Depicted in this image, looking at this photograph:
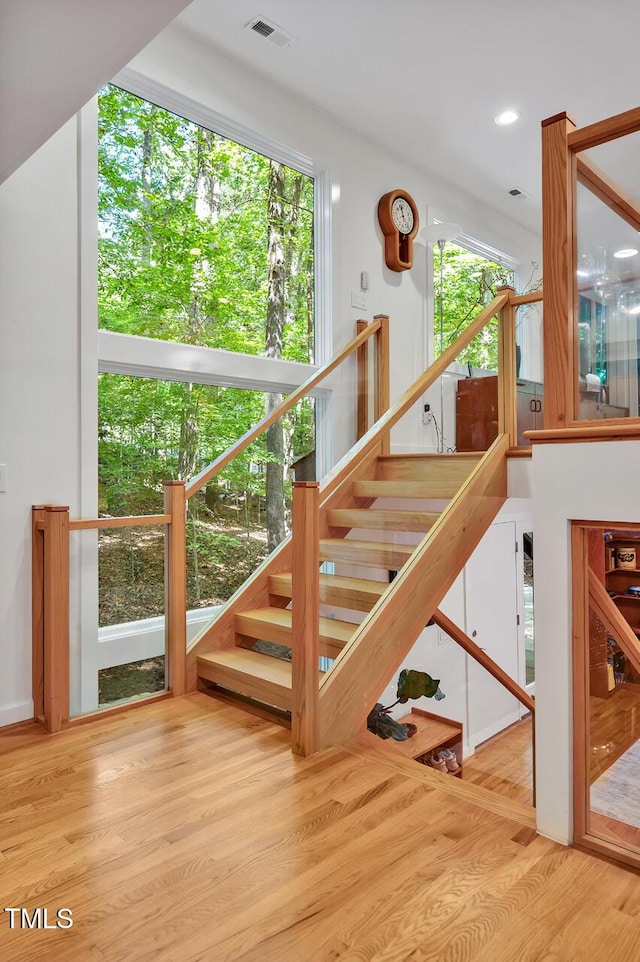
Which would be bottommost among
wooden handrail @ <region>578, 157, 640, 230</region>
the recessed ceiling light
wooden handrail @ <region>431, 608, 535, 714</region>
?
wooden handrail @ <region>431, 608, 535, 714</region>

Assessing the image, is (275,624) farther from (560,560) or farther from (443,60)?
(443,60)

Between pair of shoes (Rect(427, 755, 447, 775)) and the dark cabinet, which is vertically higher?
the dark cabinet

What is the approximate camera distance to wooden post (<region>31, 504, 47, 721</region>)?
2793 millimetres

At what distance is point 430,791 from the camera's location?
2221mm

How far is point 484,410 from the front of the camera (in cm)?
375

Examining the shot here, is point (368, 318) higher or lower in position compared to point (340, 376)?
higher

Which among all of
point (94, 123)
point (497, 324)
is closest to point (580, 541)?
point (497, 324)

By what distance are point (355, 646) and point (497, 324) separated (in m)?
2.08

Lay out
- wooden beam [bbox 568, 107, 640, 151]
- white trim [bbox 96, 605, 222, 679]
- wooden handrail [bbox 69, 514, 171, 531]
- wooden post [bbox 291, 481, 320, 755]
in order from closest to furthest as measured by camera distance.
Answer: wooden beam [bbox 568, 107, 640, 151] → wooden post [bbox 291, 481, 320, 755] → wooden handrail [bbox 69, 514, 171, 531] → white trim [bbox 96, 605, 222, 679]

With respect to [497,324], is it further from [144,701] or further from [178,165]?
[144,701]

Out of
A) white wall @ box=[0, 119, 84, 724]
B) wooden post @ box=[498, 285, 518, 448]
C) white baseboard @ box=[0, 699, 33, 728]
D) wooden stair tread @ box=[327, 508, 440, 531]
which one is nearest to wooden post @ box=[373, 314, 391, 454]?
wooden post @ box=[498, 285, 518, 448]

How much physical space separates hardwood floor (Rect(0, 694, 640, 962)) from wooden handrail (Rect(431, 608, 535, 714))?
1.15 m

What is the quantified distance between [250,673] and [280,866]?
3.83 ft

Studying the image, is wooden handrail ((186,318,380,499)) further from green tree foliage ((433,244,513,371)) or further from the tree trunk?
green tree foliage ((433,244,513,371))
